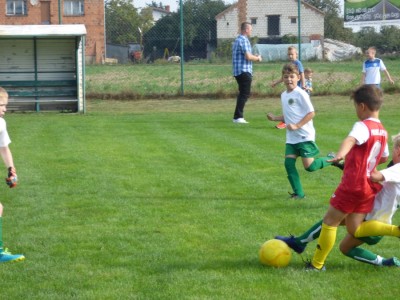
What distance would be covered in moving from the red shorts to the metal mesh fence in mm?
19069

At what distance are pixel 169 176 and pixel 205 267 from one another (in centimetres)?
459

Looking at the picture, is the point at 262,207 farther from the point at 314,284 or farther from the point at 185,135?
the point at 185,135

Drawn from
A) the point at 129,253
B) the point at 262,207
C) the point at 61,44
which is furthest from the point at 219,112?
the point at 129,253

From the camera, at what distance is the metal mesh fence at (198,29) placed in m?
26.0

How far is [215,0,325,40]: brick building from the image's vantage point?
26.6m

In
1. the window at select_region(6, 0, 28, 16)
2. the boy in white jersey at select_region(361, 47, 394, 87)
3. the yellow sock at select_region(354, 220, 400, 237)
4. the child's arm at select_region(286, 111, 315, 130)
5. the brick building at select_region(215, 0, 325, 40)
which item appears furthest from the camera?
the window at select_region(6, 0, 28, 16)

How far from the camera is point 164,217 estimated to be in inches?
323

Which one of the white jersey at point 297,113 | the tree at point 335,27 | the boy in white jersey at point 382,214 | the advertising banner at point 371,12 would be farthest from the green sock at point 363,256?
the tree at point 335,27

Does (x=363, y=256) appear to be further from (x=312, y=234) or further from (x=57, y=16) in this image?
(x=57, y=16)

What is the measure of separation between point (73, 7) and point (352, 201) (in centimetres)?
3352

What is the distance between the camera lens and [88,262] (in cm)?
646

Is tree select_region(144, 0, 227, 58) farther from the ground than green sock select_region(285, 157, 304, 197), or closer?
farther from the ground

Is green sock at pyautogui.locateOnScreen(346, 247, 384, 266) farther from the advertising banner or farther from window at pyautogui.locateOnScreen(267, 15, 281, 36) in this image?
the advertising banner

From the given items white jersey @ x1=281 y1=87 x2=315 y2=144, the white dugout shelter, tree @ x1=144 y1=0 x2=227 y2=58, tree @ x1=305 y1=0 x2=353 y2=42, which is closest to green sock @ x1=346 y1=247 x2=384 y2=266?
white jersey @ x1=281 y1=87 x2=315 y2=144
